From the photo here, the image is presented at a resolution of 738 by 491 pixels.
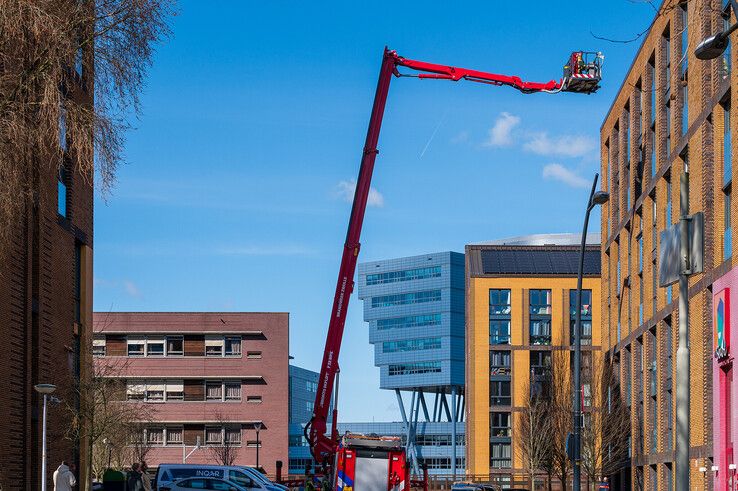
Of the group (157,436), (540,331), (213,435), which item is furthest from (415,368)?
(157,436)

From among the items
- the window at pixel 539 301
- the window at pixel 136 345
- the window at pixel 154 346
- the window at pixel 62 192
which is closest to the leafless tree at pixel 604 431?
the window at pixel 62 192

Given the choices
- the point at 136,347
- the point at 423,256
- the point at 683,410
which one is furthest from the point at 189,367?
the point at 683,410

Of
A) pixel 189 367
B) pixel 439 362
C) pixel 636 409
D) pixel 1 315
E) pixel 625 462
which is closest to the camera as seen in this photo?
pixel 1 315

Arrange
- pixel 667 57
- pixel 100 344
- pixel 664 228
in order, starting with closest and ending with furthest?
pixel 664 228 → pixel 667 57 → pixel 100 344

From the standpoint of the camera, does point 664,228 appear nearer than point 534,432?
Yes

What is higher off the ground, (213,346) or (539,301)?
(539,301)

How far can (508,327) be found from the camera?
96.4 m

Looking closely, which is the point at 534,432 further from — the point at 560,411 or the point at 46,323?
the point at 46,323

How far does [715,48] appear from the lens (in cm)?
1561

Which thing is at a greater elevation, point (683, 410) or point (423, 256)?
point (423, 256)

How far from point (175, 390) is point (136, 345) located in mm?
4551

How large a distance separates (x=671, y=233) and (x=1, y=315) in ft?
74.3

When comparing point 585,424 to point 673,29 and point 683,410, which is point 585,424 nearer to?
point 673,29

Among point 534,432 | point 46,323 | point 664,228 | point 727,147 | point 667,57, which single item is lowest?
point 534,432
